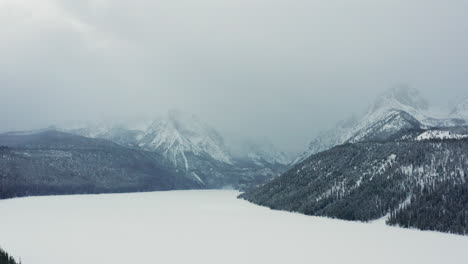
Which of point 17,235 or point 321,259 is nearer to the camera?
point 321,259

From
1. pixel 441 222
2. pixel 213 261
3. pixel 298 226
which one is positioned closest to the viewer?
pixel 213 261

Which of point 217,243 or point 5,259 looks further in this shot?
point 217,243

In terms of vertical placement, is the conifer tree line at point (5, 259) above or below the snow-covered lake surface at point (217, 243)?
below

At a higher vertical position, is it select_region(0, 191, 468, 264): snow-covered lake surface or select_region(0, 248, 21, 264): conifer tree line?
select_region(0, 191, 468, 264): snow-covered lake surface

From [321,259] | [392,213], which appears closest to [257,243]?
[321,259]

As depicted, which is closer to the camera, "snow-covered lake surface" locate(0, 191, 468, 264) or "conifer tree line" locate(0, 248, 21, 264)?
"conifer tree line" locate(0, 248, 21, 264)

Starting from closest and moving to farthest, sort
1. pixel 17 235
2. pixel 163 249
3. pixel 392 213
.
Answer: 1. pixel 163 249
2. pixel 17 235
3. pixel 392 213

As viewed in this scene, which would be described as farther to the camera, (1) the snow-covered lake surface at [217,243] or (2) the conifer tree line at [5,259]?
(1) the snow-covered lake surface at [217,243]

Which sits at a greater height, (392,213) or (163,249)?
(392,213)

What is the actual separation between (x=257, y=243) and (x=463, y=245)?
62.1 metres

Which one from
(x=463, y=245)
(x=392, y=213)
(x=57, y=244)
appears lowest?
(x=57, y=244)

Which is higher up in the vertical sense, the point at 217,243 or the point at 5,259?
the point at 217,243

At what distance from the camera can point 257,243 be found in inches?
4936

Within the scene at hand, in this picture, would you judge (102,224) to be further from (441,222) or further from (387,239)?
(441,222)
